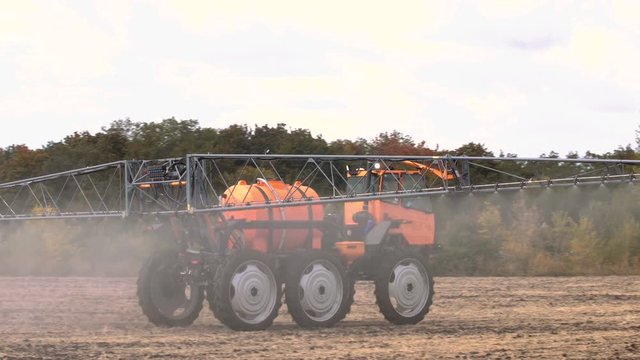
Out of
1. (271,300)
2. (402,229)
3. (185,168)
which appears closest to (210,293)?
(271,300)

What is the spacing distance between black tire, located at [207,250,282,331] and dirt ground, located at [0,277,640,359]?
0.33 metres

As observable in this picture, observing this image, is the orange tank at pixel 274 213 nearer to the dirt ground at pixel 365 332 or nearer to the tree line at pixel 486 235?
the dirt ground at pixel 365 332

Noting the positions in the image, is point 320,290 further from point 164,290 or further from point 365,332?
point 164,290

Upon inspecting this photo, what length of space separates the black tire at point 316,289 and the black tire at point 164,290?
7.80 feet

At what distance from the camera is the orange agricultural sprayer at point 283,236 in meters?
19.0

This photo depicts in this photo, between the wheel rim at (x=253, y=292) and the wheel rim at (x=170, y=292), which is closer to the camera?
the wheel rim at (x=253, y=292)

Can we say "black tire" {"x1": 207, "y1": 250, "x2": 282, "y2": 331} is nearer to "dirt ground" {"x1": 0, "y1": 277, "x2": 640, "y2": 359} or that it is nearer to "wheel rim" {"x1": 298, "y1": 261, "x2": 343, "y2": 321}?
"dirt ground" {"x1": 0, "y1": 277, "x2": 640, "y2": 359}

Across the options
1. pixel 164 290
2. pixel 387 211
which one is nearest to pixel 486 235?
pixel 387 211

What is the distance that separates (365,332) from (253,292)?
2426 millimetres

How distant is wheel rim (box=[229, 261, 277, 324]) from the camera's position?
18.4 meters

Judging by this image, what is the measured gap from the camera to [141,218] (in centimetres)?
2020

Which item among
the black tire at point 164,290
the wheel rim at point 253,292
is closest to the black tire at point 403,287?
the wheel rim at point 253,292

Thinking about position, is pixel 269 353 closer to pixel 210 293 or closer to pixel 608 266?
pixel 210 293

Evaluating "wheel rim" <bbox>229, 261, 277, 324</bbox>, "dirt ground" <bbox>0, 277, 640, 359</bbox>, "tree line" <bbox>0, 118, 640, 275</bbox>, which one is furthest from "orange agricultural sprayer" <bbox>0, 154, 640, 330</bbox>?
"tree line" <bbox>0, 118, 640, 275</bbox>
